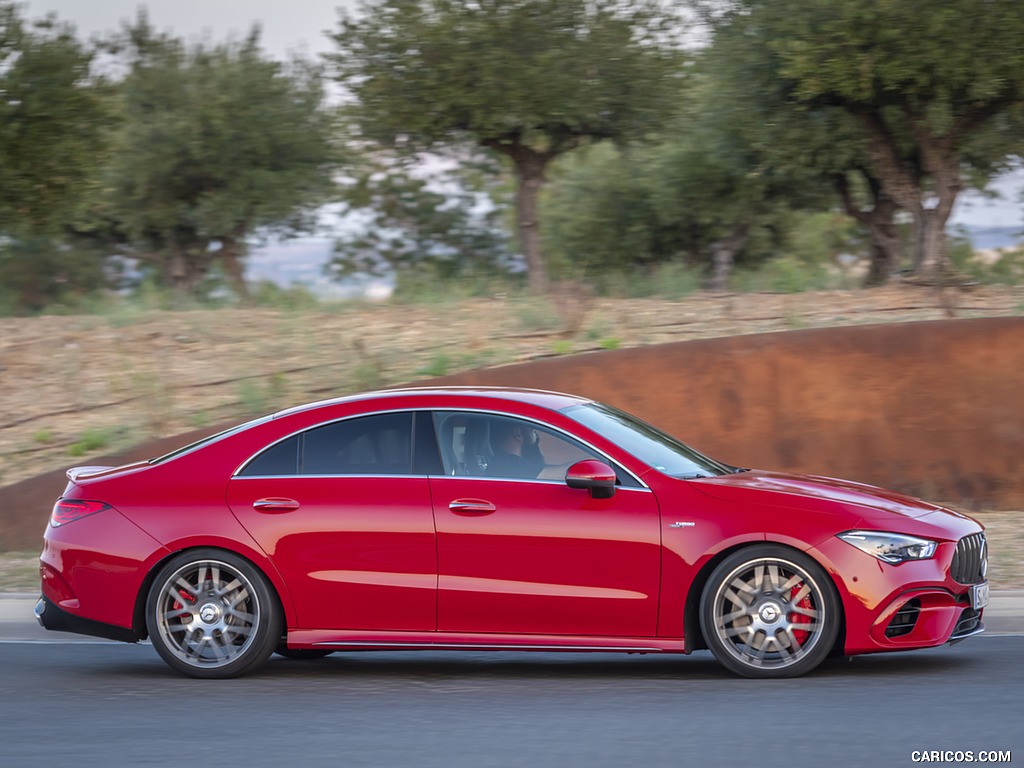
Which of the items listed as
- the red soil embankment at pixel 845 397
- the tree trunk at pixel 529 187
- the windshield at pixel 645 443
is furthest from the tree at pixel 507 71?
the windshield at pixel 645 443

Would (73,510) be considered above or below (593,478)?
below

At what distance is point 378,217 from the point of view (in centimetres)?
3675

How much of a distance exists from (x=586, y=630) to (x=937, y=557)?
1.82 metres

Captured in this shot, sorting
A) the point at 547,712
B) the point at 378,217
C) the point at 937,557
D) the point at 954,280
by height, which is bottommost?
the point at 547,712

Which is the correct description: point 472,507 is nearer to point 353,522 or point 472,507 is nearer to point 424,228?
point 353,522

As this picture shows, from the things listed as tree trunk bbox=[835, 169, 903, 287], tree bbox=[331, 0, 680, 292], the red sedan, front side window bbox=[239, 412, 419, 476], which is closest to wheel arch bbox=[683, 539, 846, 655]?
the red sedan

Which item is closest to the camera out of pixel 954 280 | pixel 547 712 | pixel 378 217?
pixel 547 712

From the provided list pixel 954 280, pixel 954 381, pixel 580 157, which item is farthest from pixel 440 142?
pixel 954 381

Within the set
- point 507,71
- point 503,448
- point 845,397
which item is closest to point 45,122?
point 507,71

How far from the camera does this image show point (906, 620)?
7199 millimetres

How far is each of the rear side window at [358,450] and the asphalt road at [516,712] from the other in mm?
1155

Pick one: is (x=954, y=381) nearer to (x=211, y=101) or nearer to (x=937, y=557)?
(x=937, y=557)

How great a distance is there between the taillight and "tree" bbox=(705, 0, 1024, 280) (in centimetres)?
1361

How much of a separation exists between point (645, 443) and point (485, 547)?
115 centimetres
